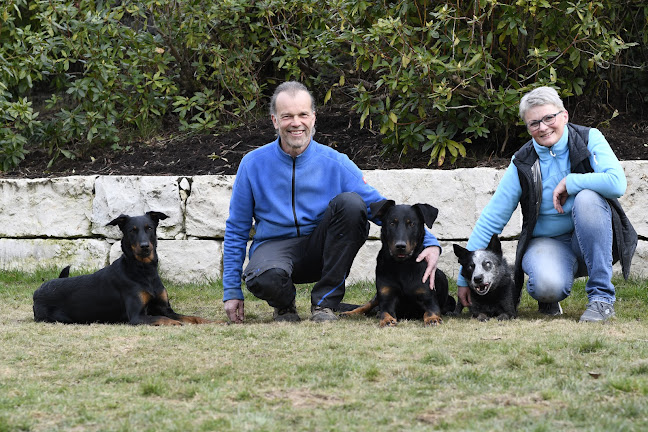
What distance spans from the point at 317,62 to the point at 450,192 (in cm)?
206

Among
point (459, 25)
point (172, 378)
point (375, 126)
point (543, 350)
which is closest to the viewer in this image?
point (172, 378)

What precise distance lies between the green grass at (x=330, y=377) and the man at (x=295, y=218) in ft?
0.89

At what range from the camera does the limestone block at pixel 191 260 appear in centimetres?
680

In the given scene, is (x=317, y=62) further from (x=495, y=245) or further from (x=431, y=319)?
(x=431, y=319)

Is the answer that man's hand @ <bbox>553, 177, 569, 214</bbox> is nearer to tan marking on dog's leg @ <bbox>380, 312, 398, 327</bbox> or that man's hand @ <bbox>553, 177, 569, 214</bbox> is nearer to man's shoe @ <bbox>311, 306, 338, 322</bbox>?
tan marking on dog's leg @ <bbox>380, 312, 398, 327</bbox>

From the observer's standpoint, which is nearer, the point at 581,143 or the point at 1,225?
the point at 581,143

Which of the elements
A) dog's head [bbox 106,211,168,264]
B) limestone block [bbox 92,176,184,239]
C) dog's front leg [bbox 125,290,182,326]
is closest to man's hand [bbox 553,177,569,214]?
dog's front leg [bbox 125,290,182,326]

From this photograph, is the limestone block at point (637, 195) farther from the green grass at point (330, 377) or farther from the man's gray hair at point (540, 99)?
the man's gray hair at point (540, 99)

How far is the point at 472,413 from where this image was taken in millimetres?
2744

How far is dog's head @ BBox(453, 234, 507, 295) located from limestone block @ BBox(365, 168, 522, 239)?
1.41m

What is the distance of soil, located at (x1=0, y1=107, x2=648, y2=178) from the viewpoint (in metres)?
6.97

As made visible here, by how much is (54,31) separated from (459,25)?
161 inches

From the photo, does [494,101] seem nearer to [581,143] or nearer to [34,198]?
[581,143]

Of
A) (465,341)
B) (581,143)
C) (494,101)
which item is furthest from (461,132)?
(465,341)
